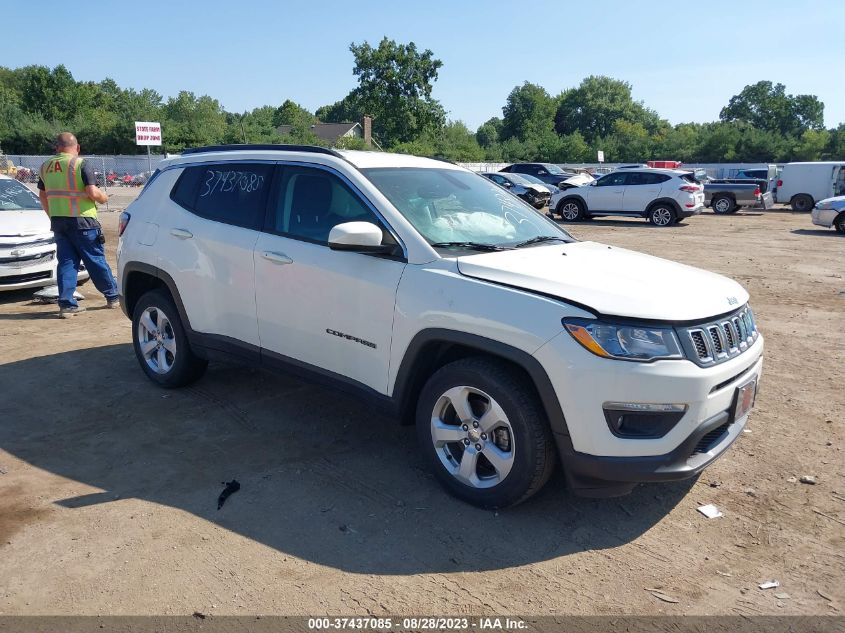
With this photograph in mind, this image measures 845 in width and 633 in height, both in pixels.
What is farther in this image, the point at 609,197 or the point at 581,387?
the point at 609,197

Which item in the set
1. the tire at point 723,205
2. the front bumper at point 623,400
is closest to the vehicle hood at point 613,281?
the front bumper at point 623,400

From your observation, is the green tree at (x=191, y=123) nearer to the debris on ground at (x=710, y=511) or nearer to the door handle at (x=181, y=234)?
the door handle at (x=181, y=234)

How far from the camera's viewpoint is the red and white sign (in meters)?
21.8

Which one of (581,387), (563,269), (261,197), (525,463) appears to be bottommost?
(525,463)

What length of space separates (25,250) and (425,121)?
211ft

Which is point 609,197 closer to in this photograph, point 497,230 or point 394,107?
point 497,230

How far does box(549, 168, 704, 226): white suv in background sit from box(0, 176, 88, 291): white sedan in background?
16.4 metres

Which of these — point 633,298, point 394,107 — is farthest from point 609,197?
point 394,107

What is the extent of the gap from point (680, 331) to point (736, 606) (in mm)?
1197

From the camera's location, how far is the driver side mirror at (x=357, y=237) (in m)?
3.74

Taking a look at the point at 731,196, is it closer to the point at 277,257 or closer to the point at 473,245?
the point at 473,245

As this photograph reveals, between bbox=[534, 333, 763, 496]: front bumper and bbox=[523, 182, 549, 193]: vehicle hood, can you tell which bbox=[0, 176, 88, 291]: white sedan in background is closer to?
bbox=[534, 333, 763, 496]: front bumper

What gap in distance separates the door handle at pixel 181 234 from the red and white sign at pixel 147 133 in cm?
1857

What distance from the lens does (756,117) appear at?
4072 inches
